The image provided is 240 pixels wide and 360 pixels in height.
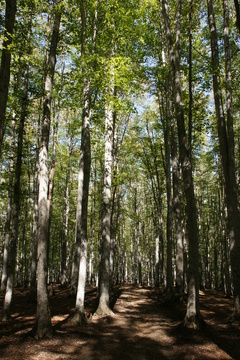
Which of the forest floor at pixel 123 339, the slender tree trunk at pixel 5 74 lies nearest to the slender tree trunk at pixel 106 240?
the forest floor at pixel 123 339

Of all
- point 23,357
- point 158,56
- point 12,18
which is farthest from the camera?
point 158,56

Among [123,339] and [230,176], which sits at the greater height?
[230,176]

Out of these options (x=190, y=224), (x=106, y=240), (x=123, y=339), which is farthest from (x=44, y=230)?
(x=190, y=224)

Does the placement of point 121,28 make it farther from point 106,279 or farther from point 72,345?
point 72,345

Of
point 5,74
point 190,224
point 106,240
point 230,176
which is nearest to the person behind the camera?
point 5,74

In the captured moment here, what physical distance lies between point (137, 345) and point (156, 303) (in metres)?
7.07

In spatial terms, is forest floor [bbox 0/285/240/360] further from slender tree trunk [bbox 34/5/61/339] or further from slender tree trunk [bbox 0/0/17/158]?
slender tree trunk [bbox 0/0/17/158]

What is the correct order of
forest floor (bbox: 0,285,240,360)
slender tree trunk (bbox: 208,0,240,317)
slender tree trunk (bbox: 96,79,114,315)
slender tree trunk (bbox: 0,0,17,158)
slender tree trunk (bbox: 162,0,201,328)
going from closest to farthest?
slender tree trunk (bbox: 0,0,17,158), forest floor (bbox: 0,285,240,360), slender tree trunk (bbox: 162,0,201,328), slender tree trunk (bbox: 208,0,240,317), slender tree trunk (bbox: 96,79,114,315)

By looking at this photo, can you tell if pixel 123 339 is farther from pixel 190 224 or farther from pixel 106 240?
pixel 106 240

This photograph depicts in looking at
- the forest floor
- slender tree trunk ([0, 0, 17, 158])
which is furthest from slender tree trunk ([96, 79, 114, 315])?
slender tree trunk ([0, 0, 17, 158])

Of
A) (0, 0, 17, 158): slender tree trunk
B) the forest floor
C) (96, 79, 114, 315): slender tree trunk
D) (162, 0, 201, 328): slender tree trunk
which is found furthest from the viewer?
(96, 79, 114, 315): slender tree trunk

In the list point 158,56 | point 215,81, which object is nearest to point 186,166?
point 215,81

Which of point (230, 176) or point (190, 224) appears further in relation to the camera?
point (230, 176)

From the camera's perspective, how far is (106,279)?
10.3 metres
